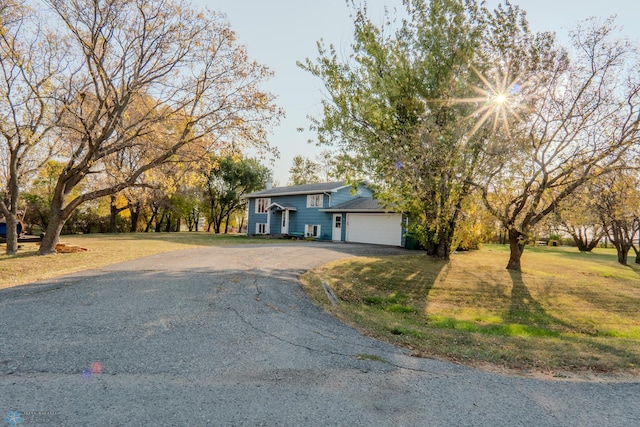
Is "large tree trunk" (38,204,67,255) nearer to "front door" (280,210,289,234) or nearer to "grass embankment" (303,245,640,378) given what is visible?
"grass embankment" (303,245,640,378)

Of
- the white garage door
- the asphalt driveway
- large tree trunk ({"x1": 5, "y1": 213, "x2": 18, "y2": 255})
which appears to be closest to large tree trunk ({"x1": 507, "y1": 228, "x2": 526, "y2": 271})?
the white garage door

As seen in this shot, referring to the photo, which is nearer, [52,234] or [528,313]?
[528,313]

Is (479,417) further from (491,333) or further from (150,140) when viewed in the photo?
(150,140)

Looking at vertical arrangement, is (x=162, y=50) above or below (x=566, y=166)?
above

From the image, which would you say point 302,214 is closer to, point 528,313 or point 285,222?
point 285,222

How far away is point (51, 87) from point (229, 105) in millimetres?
5872

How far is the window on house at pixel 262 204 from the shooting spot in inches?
1256

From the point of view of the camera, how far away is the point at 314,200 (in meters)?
28.1

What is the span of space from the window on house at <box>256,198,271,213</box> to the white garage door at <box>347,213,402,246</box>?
936cm

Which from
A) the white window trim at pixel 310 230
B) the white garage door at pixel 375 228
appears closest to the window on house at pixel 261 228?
the white window trim at pixel 310 230

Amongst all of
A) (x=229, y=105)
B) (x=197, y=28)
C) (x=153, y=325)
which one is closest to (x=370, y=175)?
(x=229, y=105)

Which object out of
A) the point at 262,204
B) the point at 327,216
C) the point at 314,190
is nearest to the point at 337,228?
the point at 327,216

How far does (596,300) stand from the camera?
422 inches

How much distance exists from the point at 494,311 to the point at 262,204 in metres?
25.5
